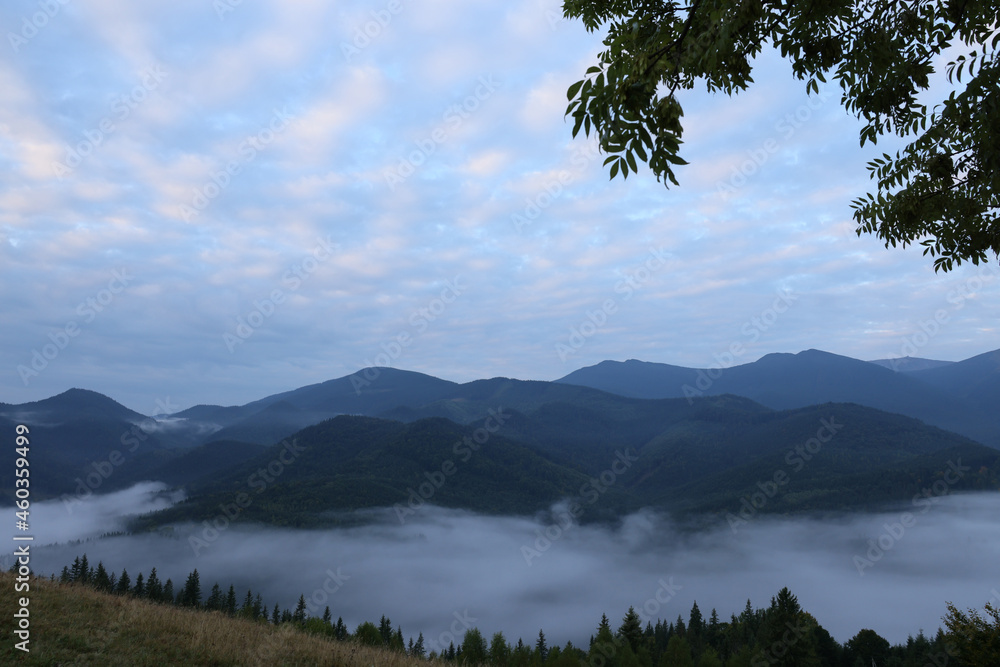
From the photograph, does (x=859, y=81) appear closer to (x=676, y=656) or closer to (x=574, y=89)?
(x=574, y=89)

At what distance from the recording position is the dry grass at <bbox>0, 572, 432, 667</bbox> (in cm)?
1030

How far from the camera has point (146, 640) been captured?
11297mm

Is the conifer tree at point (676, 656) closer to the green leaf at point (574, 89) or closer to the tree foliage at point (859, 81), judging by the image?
the tree foliage at point (859, 81)

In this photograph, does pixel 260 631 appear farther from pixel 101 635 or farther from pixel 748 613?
pixel 748 613

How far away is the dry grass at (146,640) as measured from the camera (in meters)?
10.3

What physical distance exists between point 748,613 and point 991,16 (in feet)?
571

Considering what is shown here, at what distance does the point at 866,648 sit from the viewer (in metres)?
77.7

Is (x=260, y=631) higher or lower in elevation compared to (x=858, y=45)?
lower

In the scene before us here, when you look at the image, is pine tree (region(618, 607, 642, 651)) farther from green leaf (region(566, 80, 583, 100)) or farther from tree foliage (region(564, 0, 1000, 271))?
green leaf (region(566, 80, 583, 100))

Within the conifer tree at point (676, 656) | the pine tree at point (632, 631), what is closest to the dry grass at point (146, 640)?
the conifer tree at point (676, 656)

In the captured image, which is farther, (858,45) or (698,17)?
(858,45)

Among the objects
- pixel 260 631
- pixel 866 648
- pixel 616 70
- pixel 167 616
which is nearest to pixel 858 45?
pixel 616 70

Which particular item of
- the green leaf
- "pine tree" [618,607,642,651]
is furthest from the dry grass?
"pine tree" [618,607,642,651]

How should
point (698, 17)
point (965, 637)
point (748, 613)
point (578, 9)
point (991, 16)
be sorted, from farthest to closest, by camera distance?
point (748, 613), point (965, 637), point (578, 9), point (991, 16), point (698, 17)
